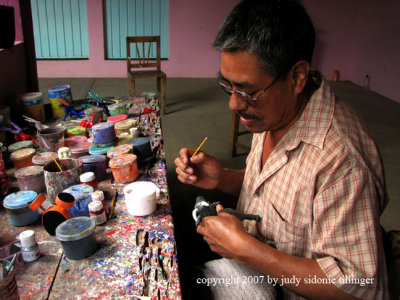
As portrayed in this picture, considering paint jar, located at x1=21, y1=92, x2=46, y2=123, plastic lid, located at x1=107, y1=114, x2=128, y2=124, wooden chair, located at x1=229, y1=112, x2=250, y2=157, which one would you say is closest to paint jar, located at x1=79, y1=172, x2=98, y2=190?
plastic lid, located at x1=107, y1=114, x2=128, y2=124

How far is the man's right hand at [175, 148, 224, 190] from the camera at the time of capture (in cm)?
152

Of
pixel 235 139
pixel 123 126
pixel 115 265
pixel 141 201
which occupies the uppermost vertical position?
pixel 123 126

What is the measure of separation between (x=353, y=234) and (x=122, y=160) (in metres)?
0.99

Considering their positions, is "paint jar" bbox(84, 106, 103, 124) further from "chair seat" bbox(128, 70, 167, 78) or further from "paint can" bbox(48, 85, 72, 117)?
"chair seat" bbox(128, 70, 167, 78)

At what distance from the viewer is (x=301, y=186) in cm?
A: 113

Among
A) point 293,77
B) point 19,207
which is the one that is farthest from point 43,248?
point 293,77

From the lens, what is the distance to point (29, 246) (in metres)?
1.06

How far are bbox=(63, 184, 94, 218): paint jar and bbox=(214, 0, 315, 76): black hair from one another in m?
0.75

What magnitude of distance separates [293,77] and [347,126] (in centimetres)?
24

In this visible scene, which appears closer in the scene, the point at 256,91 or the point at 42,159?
the point at 256,91

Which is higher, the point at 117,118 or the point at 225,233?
the point at 117,118

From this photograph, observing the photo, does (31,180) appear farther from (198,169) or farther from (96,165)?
(198,169)

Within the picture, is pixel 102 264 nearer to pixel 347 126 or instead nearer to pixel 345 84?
pixel 347 126

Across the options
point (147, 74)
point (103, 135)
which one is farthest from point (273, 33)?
point (147, 74)
